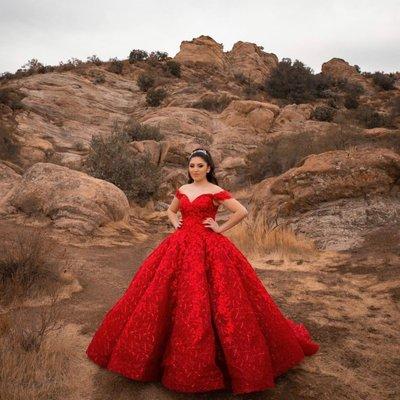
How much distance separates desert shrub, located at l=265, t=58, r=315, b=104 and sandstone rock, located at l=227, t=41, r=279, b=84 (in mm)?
3998

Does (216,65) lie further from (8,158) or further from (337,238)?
(337,238)

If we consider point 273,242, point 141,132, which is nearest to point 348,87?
point 141,132

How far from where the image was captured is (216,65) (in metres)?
34.3

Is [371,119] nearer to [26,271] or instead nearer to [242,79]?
[242,79]

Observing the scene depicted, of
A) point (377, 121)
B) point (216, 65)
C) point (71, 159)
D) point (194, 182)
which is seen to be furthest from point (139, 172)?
point (216, 65)

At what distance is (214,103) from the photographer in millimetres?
24156

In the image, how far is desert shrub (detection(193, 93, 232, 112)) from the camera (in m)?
24.0

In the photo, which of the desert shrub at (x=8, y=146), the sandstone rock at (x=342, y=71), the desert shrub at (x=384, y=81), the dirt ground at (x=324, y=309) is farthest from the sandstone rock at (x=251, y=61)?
the dirt ground at (x=324, y=309)

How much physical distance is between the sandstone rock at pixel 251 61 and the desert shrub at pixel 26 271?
30.6 meters

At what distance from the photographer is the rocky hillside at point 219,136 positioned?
29.3ft

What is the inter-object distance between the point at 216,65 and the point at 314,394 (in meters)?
34.2

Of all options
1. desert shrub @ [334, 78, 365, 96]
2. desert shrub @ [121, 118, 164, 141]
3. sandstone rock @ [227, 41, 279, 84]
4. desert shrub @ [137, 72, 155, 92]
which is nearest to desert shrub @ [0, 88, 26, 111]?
desert shrub @ [121, 118, 164, 141]

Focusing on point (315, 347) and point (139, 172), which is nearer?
point (315, 347)

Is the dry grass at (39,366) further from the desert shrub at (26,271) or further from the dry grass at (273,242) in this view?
the dry grass at (273,242)
